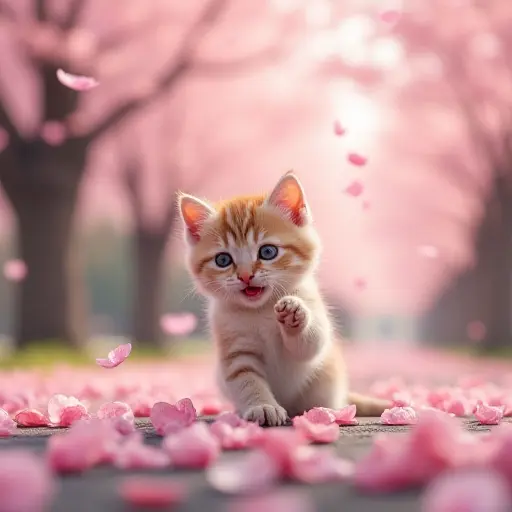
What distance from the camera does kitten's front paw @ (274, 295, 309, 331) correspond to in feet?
12.3

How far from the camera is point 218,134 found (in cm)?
2075

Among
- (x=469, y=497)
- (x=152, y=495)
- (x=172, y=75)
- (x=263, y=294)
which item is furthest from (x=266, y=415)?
(x=172, y=75)

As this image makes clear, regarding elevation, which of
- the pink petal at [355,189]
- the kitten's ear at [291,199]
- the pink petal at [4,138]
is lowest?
the kitten's ear at [291,199]

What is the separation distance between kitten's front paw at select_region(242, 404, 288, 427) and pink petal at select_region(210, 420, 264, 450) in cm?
48

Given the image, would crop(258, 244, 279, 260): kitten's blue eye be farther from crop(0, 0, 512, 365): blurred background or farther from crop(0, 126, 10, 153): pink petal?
crop(0, 126, 10, 153): pink petal

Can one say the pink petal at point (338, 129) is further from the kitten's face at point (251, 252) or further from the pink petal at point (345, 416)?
the pink petal at point (345, 416)

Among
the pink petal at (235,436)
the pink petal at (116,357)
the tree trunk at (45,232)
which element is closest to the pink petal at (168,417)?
the pink petal at (235,436)

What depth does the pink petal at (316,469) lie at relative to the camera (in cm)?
251

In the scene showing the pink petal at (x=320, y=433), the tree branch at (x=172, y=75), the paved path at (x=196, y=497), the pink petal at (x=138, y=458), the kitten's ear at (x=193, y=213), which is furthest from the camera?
the tree branch at (x=172, y=75)

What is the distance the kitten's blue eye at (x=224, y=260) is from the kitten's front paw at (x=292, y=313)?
17.9 inches

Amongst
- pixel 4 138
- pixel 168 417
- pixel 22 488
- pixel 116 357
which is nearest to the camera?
pixel 22 488

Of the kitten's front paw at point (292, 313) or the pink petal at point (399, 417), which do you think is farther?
the pink petal at point (399, 417)

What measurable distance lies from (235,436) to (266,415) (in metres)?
0.61

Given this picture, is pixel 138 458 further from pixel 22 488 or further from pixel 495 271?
pixel 495 271
